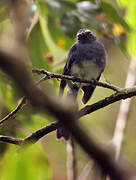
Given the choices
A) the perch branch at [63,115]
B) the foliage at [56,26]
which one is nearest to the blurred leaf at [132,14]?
the foliage at [56,26]

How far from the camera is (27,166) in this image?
4.58 ft

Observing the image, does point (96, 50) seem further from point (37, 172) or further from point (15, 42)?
point (15, 42)

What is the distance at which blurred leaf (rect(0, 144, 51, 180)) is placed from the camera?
132 centimetres

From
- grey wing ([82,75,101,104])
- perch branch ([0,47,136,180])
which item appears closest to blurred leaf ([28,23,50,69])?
grey wing ([82,75,101,104])

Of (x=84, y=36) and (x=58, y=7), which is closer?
(x=58, y=7)

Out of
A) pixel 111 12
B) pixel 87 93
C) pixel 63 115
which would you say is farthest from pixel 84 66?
pixel 63 115

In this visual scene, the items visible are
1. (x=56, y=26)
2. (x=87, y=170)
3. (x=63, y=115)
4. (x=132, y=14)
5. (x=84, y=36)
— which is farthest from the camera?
(x=84, y=36)

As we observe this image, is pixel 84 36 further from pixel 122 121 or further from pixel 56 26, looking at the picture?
pixel 56 26

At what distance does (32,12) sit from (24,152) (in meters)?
0.92

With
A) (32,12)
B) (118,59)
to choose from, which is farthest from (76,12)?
(118,59)

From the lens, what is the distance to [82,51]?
120 inches

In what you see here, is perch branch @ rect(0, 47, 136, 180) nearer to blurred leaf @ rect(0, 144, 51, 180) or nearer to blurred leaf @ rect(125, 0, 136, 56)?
blurred leaf @ rect(0, 144, 51, 180)

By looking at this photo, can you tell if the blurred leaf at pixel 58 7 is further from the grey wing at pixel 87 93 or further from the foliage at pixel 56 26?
the grey wing at pixel 87 93

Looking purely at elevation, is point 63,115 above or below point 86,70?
above
